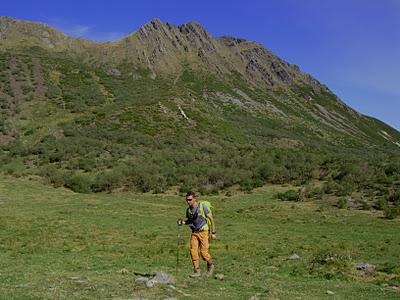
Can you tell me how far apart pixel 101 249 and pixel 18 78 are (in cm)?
7945

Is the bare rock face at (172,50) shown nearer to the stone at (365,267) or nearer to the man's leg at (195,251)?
the stone at (365,267)

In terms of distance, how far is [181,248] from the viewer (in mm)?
19609

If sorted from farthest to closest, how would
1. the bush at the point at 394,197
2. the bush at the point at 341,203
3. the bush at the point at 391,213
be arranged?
the bush at the point at 341,203 → the bush at the point at 394,197 → the bush at the point at 391,213

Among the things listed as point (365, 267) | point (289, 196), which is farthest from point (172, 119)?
point (365, 267)

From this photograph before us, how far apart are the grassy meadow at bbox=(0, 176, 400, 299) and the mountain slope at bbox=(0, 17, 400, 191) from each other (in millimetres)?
8775

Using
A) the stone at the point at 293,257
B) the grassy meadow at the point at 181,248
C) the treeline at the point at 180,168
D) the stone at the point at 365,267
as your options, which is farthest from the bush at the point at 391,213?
the stone at the point at 365,267

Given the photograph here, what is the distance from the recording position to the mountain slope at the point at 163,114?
48.7 meters

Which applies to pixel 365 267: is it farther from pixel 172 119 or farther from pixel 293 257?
pixel 172 119

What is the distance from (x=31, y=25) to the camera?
447 ft

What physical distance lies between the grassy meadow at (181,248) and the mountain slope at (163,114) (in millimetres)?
8775

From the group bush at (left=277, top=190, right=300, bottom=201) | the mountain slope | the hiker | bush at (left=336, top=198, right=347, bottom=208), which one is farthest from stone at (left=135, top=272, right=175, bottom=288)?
the mountain slope

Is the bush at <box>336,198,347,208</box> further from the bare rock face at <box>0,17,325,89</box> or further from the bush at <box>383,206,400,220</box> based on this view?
the bare rock face at <box>0,17,325,89</box>

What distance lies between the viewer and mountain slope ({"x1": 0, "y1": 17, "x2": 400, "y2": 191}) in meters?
48.7

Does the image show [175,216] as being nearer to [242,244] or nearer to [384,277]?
[242,244]
